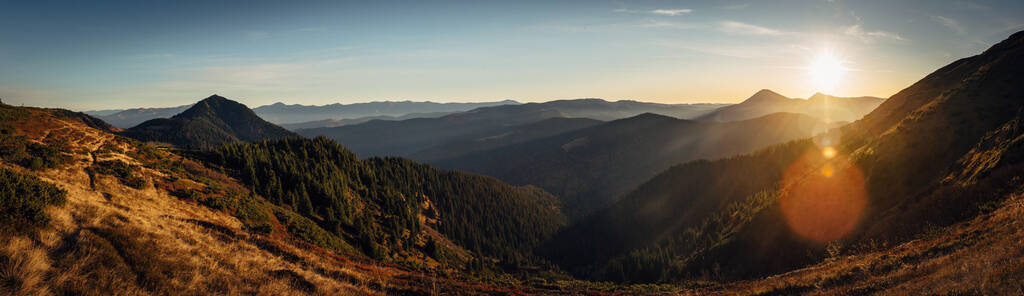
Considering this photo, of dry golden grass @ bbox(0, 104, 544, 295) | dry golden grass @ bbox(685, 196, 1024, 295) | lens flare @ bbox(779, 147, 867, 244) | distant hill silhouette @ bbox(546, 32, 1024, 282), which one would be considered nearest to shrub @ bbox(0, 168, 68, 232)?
dry golden grass @ bbox(0, 104, 544, 295)

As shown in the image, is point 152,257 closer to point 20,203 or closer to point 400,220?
point 20,203

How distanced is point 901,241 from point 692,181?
174976mm

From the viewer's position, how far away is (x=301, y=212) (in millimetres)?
59562

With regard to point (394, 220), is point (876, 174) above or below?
above


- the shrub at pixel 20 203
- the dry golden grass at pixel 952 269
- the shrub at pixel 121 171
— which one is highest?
the shrub at pixel 20 203

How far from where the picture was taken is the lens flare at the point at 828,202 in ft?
158

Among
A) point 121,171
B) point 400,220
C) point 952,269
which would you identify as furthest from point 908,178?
point 400,220

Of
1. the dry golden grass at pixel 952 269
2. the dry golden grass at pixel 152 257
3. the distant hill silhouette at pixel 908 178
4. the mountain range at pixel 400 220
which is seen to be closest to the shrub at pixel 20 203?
the mountain range at pixel 400 220

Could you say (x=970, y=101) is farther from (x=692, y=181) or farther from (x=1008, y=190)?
(x=692, y=181)

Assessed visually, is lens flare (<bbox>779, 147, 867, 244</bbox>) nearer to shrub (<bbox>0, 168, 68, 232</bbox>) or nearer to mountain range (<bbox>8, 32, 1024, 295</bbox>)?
mountain range (<bbox>8, 32, 1024, 295</bbox>)

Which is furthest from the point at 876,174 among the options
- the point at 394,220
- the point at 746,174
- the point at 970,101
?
the point at 746,174

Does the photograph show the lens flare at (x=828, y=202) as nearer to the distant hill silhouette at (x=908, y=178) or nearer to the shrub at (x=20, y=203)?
the distant hill silhouette at (x=908, y=178)

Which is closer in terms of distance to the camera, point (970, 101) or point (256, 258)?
point (256, 258)

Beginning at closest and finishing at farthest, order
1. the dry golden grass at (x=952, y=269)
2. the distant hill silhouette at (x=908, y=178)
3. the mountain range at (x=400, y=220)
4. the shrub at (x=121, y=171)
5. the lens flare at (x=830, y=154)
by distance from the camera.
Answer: the dry golden grass at (x=952, y=269) → the mountain range at (x=400, y=220) → the shrub at (x=121, y=171) → the distant hill silhouette at (x=908, y=178) → the lens flare at (x=830, y=154)
